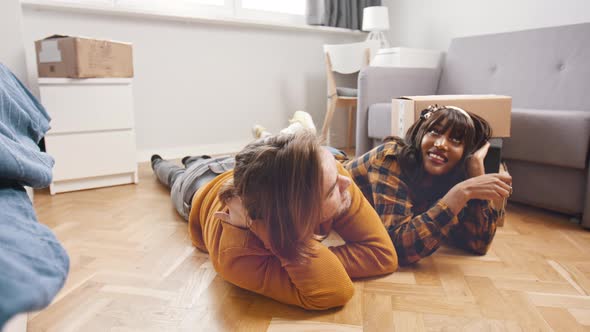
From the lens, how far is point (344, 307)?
1.04 m

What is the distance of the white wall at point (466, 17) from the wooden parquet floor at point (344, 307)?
66.8 inches

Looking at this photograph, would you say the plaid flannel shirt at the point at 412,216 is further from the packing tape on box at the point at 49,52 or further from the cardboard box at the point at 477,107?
the packing tape on box at the point at 49,52

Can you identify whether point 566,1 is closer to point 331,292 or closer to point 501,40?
point 501,40

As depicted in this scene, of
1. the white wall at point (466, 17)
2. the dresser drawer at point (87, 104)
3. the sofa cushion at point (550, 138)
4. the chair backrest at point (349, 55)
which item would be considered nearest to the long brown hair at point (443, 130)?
the sofa cushion at point (550, 138)

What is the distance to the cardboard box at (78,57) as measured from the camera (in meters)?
2.01

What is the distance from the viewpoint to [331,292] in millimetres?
1007

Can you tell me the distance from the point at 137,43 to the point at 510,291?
2536 millimetres

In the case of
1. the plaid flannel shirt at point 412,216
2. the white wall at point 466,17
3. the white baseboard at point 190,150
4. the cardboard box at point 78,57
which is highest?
the white wall at point 466,17

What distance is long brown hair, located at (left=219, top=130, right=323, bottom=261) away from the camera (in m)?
0.84

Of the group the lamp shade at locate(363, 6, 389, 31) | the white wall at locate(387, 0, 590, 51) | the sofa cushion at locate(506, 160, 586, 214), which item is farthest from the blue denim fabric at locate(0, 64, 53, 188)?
the white wall at locate(387, 0, 590, 51)

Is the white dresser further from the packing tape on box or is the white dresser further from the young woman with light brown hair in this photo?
the young woman with light brown hair

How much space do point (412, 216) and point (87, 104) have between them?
1.61 meters

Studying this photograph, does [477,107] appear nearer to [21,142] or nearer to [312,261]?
[312,261]

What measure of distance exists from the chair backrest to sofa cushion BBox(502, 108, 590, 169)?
1.61 m
